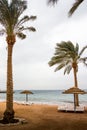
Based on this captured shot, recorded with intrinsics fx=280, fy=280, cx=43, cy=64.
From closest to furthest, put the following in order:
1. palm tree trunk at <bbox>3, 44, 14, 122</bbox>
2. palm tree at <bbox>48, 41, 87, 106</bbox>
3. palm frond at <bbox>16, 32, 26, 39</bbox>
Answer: palm tree trunk at <bbox>3, 44, 14, 122</bbox>, palm frond at <bbox>16, 32, 26, 39</bbox>, palm tree at <bbox>48, 41, 87, 106</bbox>

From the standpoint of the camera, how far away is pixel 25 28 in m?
19.6

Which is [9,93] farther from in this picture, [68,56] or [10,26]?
[68,56]

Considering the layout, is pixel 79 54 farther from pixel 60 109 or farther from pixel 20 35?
pixel 20 35

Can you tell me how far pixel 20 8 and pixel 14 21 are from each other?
1083mm

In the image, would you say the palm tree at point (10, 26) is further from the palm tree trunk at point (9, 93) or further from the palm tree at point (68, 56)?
the palm tree at point (68, 56)

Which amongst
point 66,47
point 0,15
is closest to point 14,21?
point 0,15

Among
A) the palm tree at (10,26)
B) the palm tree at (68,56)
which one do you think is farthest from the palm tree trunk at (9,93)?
the palm tree at (68,56)

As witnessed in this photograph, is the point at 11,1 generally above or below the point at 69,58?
above

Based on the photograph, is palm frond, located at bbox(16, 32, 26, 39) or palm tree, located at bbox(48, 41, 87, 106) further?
palm tree, located at bbox(48, 41, 87, 106)

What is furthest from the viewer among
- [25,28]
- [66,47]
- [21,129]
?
[66,47]

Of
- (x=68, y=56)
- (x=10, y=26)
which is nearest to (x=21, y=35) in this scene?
(x=10, y=26)

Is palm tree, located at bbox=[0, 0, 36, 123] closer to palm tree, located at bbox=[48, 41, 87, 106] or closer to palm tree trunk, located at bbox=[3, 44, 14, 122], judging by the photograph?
palm tree trunk, located at bbox=[3, 44, 14, 122]

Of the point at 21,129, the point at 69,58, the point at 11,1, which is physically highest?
the point at 11,1

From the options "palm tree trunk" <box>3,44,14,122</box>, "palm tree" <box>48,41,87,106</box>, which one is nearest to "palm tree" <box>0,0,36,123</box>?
"palm tree trunk" <box>3,44,14,122</box>
